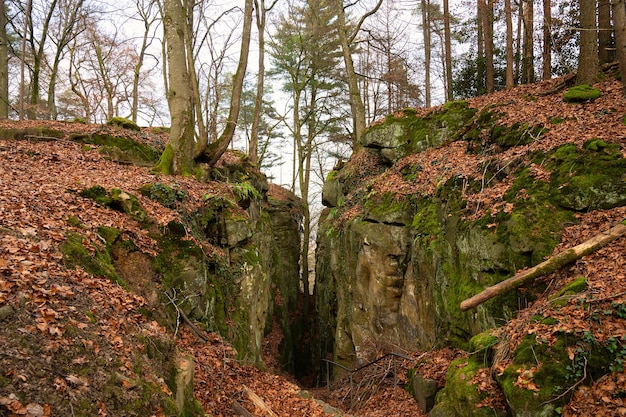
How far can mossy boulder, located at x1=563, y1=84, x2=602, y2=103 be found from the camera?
948cm

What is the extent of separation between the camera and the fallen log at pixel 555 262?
574 centimetres

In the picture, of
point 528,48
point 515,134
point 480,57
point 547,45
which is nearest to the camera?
point 515,134

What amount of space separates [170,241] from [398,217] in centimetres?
689

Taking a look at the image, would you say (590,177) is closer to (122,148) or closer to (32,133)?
(122,148)

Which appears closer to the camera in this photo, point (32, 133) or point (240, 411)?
point (240, 411)

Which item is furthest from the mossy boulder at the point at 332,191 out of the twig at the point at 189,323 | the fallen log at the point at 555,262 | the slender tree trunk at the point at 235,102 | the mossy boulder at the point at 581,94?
the twig at the point at 189,323

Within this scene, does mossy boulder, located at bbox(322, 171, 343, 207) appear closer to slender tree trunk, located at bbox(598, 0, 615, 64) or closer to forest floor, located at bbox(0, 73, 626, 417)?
forest floor, located at bbox(0, 73, 626, 417)

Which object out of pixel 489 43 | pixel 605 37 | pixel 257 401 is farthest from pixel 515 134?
pixel 257 401

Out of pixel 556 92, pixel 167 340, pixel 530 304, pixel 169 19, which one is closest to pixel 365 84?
pixel 556 92

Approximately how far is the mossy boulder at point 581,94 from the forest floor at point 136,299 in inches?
8.4

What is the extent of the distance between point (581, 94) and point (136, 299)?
453 inches

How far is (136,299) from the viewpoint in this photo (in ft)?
18.0

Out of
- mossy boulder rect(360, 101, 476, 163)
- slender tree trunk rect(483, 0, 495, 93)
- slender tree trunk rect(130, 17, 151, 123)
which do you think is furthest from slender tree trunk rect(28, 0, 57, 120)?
slender tree trunk rect(483, 0, 495, 93)

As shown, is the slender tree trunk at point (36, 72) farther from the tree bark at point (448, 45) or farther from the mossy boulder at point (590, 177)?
the mossy boulder at point (590, 177)
